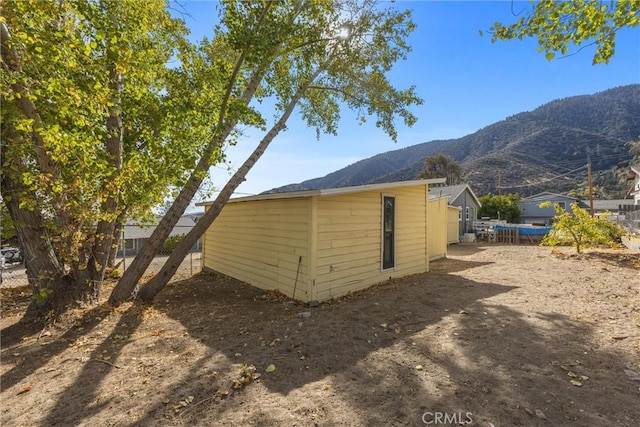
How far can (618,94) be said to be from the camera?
283 feet

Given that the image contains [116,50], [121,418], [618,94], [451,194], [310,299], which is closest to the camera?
[121,418]

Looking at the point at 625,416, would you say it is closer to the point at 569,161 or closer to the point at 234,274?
the point at 234,274

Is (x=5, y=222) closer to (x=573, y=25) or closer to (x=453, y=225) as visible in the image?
(x=573, y=25)

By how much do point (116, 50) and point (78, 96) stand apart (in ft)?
2.90

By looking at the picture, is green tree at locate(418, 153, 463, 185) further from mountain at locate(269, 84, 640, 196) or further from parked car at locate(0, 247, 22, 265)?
parked car at locate(0, 247, 22, 265)

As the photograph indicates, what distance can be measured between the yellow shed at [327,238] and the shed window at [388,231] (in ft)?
0.08

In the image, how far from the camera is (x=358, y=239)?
22.4 feet

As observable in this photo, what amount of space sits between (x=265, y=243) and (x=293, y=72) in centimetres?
468

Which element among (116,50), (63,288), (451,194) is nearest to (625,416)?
(116,50)

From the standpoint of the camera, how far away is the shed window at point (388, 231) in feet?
24.5

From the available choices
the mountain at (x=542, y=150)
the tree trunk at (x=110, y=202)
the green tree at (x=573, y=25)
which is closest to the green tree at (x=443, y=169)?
the mountain at (x=542, y=150)

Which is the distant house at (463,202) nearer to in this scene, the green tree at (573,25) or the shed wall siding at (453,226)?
the shed wall siding at (453,226)

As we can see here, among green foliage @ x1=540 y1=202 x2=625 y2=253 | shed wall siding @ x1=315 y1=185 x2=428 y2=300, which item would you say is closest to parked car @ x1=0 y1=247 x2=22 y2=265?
shed wall siding @ x1=315 y1=185 x2=428 y2=300

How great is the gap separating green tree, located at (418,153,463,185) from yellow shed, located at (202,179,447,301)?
41.4m
